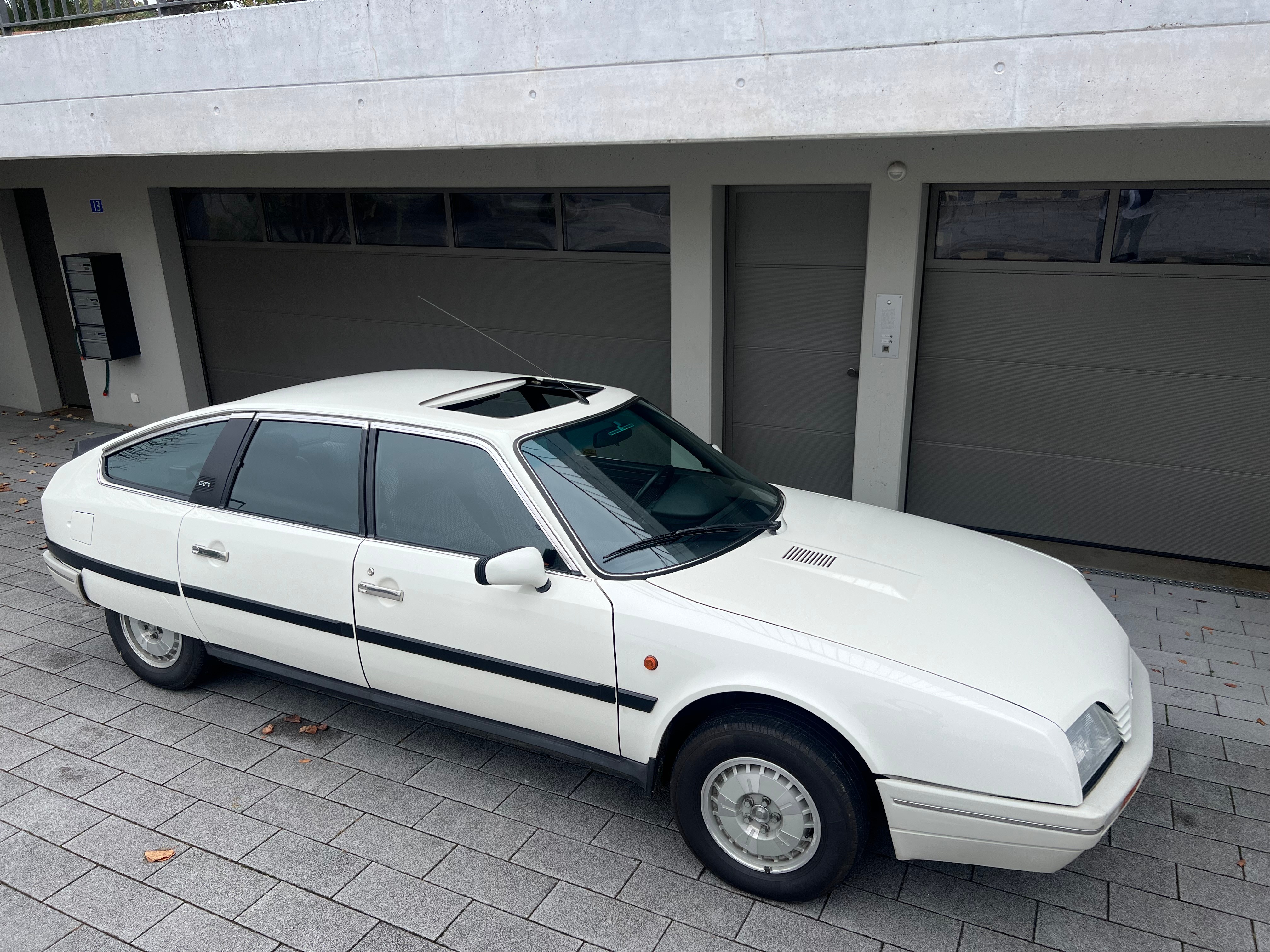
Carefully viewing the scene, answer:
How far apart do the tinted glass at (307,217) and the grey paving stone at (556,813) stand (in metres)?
6.41

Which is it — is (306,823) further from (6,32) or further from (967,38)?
(6,32)

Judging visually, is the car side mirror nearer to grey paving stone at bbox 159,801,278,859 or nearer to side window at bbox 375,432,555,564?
side window at bbox 375,432,555,564

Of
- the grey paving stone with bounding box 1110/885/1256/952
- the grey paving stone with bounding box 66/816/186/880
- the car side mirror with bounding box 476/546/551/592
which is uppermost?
the car side mirror with bounding box 476/546/551/592

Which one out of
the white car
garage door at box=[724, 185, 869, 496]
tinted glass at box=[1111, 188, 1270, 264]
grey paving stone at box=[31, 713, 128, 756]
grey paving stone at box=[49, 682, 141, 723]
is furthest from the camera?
garage door at box=[724, 185, 869, 496]

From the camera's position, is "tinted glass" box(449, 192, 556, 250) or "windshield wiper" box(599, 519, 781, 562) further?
"tinted glass" box(449, 192, 556, 250)

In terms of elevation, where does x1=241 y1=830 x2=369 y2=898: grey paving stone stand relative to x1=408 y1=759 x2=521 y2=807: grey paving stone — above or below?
above

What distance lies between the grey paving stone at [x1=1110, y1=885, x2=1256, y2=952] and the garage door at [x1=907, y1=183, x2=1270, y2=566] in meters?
3.70

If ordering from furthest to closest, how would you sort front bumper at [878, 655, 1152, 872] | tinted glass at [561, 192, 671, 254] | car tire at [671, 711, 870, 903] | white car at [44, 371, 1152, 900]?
tinted glass at [561, 192, 671, 254] < car tire at [671, 711, 870, 903] < white car at [44, 371, 1152, 900] < front bumper at [878, 655, 1152, 872]

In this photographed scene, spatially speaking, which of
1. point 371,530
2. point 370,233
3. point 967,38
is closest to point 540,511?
point 371,530

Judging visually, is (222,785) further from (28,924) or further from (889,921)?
(889,921)

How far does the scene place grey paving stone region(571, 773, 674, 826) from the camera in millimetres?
3805

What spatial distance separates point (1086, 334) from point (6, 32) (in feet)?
27.4

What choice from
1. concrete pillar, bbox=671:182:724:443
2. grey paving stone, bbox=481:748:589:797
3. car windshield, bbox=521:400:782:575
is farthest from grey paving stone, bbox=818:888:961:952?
concrete pillar, bbox=671:182:724:443

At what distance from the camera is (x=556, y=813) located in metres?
3.82
